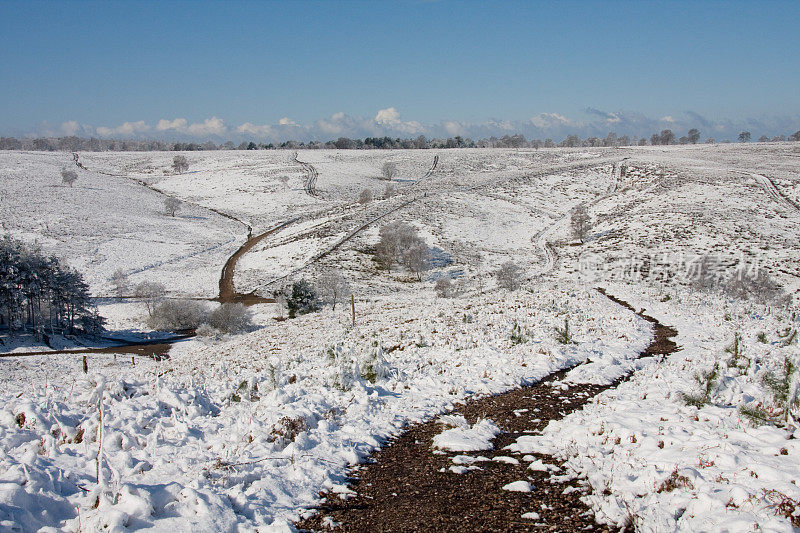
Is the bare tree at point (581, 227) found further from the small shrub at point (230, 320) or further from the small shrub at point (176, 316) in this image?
the small shrub at point (176, 316)

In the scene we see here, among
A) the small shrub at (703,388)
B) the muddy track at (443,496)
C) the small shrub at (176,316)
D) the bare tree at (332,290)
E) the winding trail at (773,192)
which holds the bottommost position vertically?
the small shrub at (176,316)

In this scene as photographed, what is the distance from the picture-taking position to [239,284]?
58781mm

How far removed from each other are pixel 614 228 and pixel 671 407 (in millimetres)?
71679

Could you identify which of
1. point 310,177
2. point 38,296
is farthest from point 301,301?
point 310,177

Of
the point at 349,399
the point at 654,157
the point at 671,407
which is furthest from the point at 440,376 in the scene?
the point at 654,157

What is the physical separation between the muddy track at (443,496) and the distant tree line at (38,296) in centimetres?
4677

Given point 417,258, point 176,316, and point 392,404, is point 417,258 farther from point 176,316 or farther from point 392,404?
point 392,404

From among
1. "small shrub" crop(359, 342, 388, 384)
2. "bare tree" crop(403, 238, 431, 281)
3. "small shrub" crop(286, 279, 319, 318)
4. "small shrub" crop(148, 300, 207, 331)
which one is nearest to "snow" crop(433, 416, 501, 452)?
"small shrub" crop(359, 342, 388, 384)

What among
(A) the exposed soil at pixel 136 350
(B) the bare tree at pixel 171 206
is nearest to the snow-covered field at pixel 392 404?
(A) the exposed soil at pixel 136 350

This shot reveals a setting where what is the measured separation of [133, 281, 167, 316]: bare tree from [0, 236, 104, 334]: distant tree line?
637 centimetres

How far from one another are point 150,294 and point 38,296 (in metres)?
10.5

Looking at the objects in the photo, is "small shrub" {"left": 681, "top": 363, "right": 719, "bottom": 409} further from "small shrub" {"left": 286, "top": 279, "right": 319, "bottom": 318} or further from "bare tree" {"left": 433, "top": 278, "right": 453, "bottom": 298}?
"small shrub" {"left": 286, "top": 279, "right": 319, "bottom": 318}

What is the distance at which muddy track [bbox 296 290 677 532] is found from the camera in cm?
546

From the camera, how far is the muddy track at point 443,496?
17.9 feet
